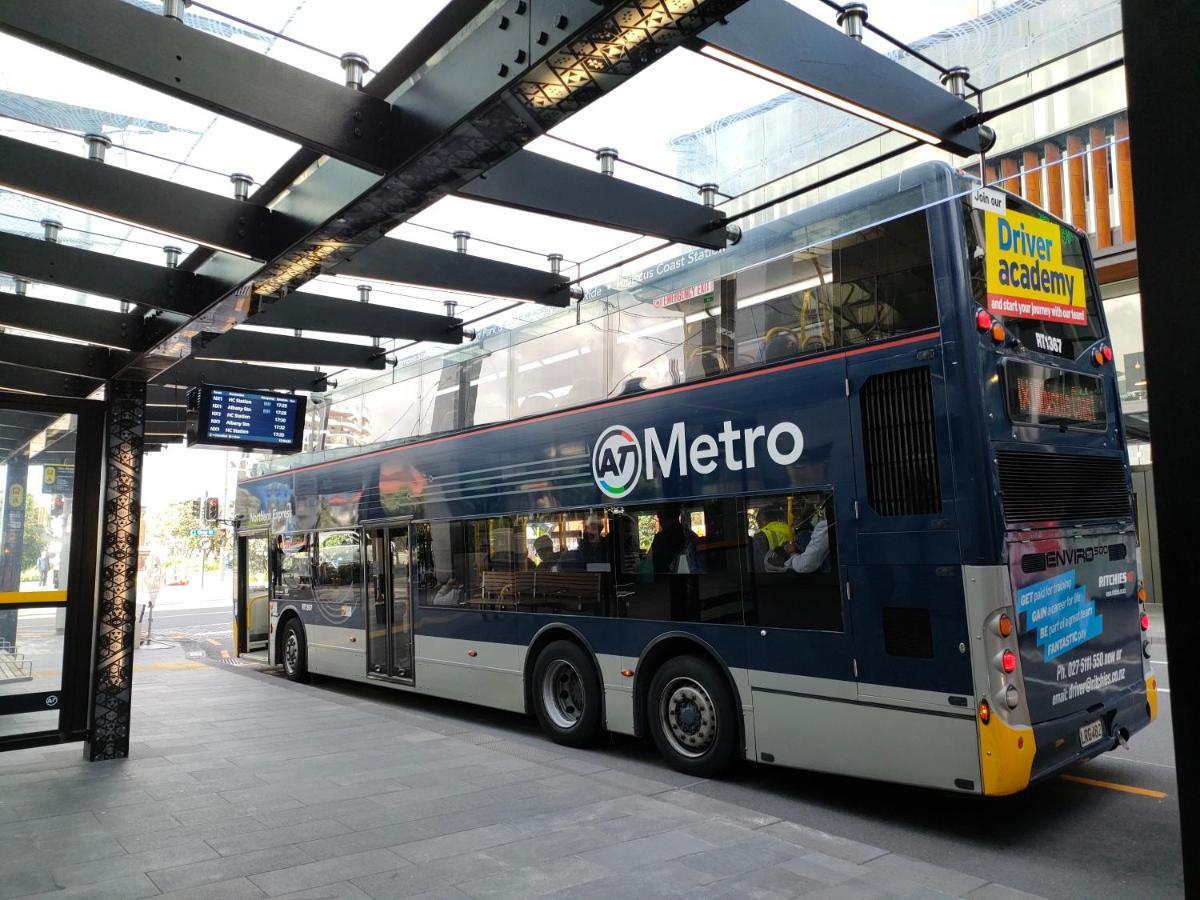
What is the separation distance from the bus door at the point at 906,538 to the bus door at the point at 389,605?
6382 millimetres

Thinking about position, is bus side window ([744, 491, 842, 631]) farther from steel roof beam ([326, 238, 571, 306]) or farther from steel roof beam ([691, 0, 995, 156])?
steel roof beam ([326, 238, 571, 306])

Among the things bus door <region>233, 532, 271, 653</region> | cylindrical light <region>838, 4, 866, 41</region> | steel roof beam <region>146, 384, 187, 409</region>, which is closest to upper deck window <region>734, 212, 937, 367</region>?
cylindrical light <region>838, 4, 866, 41</region>

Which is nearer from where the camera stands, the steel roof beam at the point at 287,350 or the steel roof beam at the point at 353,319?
the steel roof beam at the point at 353,319

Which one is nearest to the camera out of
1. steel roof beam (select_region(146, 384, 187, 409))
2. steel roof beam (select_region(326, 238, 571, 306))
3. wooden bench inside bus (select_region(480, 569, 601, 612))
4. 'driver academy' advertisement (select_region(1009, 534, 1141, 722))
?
'driver academy' advertisement (select_region(1009, 534, 1141, 722))

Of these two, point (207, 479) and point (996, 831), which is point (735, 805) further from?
point (207, 479)

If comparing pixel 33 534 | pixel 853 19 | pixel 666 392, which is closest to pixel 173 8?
pixel 853 19

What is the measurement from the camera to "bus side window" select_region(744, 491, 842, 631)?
6.29 m

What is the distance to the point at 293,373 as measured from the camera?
12055 millimetres

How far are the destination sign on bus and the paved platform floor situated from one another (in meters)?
3.70

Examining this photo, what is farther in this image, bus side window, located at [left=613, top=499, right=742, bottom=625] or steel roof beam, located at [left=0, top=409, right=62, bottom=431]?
steel roof beam, located at [left=0, top=409, right=62, bottom=431]

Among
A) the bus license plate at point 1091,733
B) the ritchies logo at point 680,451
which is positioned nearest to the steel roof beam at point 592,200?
the ritchies logo at point 680,451

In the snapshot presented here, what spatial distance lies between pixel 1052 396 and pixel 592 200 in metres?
3.52

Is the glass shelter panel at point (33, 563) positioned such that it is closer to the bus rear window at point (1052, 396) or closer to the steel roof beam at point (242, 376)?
the steel roof beam at point (242, 376)

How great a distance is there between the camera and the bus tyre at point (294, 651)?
13602 millimetres
